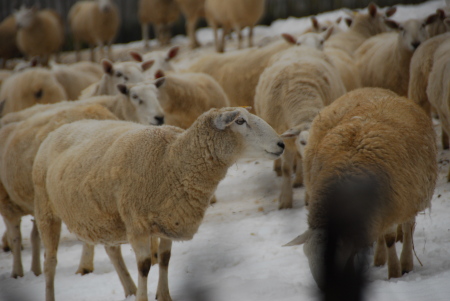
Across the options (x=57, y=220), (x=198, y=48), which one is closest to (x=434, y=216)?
(x=57, y=220)

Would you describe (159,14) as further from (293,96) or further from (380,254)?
(380,254)

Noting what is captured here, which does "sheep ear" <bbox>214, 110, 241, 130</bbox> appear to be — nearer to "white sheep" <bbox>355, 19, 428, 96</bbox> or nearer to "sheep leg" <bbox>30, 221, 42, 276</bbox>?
"sheep leg" <bbox>30, 221, 42, 276</bbox>

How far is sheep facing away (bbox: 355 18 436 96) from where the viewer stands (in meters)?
8.10

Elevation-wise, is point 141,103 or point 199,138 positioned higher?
point 199,138

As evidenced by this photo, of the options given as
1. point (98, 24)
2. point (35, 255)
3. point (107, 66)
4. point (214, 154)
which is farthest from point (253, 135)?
point (98, 24)

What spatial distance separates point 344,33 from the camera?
1159 cm

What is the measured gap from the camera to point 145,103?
6.86m

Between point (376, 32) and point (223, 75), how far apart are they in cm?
367

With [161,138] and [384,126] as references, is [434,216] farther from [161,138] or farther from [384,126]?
[161,138]

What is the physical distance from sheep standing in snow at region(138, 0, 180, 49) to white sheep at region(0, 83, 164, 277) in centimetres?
1154

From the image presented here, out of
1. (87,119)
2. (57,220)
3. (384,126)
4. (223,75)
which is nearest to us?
(384,126)

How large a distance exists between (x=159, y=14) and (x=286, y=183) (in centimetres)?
1242

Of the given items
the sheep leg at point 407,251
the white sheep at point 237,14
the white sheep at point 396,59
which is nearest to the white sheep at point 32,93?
the white sheep at point 396,59

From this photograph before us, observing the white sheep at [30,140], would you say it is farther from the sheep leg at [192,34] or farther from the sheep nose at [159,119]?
the sheep leg at [192,34]
